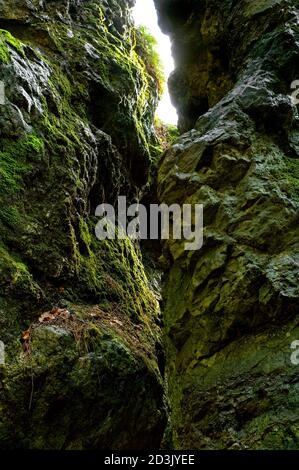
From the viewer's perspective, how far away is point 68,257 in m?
6.12

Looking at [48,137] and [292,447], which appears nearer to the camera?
[292,447]

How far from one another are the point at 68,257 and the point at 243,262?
2.68 meters

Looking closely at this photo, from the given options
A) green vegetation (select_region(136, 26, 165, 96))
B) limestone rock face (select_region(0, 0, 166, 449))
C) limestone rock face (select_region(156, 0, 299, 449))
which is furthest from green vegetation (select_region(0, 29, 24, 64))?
green vegetation (select_region(136, 26, 165, 96))

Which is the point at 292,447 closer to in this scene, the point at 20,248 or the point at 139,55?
the point at 20,248

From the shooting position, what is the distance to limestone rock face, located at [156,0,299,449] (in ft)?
13.5

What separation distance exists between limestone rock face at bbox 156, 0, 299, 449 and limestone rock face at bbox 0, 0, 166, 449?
3.11 feet

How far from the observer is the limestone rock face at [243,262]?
4.10m

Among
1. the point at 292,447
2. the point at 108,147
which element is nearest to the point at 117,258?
the point at 108,147

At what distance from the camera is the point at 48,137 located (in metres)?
6.55

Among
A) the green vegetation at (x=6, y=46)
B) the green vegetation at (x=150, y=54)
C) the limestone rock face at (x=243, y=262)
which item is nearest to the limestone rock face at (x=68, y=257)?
the green vegetation at (x=6, y=46)

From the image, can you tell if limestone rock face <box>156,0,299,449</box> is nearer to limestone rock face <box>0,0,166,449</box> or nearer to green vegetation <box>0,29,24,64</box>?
limestone rock face <box>0,0,166,449</box>

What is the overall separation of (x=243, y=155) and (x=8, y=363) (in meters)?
3.95

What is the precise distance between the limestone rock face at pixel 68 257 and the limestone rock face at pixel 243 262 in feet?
3.11
